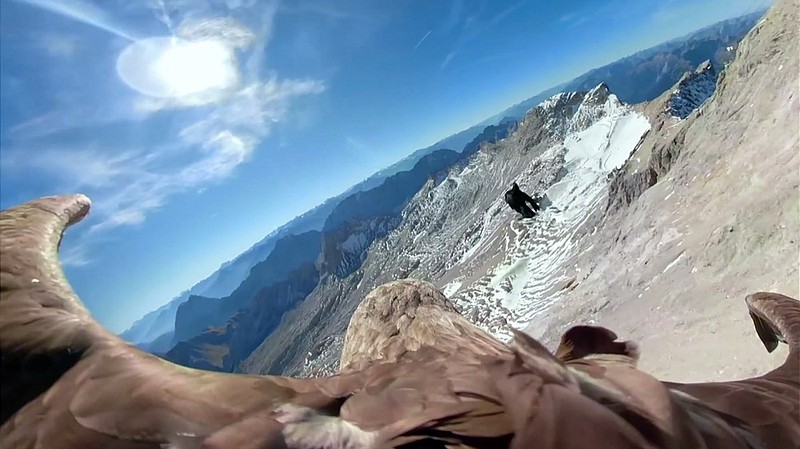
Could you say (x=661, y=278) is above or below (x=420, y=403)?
below

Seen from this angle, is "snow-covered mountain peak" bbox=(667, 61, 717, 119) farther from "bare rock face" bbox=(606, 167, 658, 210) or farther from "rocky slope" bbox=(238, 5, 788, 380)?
"bare rock face" bbox=(606, 167, 658, 210)

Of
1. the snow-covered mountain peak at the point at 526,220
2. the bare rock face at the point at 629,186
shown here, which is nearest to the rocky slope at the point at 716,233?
the bare rock face at the point at 629,186

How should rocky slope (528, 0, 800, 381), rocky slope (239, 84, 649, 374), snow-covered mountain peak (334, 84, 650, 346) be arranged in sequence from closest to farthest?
rocky slope (528, 0, 800, 381) → snow-covered mountain peak (334, 84, 650, 346) → rocky slope (239, 84, 649, 374)

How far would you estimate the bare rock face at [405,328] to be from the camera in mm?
2215

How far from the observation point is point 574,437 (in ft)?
3.83

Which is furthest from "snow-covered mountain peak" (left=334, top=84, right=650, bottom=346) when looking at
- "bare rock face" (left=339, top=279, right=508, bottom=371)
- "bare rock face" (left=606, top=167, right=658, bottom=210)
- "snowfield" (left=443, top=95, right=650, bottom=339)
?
"bare rock face" (left=606, top=167, right=658, bottom=210)

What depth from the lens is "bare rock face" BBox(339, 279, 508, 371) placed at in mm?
2215

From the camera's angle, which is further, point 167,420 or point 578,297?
point 578,297

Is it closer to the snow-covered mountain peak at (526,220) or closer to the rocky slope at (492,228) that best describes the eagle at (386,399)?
the snow-covered mountain peak at (526,220)

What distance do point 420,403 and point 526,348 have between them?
327 millimetres

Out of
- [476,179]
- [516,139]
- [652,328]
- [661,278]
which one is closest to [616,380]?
[652,328]

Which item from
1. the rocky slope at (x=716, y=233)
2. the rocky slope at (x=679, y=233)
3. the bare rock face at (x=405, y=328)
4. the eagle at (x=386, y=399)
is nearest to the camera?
the eagle at (x=386, y=399)

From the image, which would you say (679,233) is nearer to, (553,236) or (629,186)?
(629,186)

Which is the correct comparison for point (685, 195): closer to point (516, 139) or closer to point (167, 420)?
point (167, 420)
